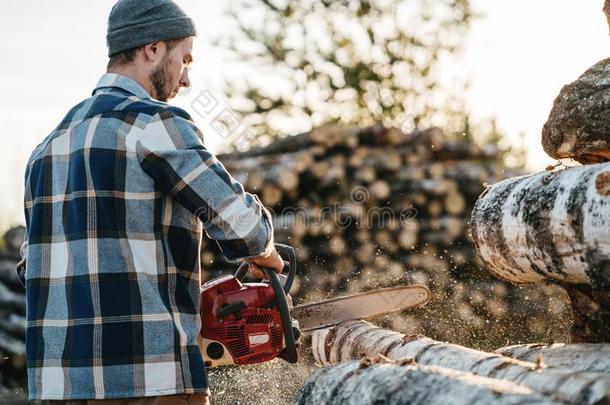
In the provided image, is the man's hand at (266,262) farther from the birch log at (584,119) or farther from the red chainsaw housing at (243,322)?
the birch log at (584,119)

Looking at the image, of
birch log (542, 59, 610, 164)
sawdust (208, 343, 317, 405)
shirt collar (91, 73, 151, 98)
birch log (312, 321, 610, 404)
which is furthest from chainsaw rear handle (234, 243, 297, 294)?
sawdust (208, 343, 317, 405)

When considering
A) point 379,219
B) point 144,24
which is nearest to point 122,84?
point 144,24

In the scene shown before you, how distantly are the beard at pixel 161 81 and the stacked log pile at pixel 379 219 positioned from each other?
3.94 metres

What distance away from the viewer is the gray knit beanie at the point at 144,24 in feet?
8.48

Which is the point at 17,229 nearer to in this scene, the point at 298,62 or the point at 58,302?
the point at 58,302

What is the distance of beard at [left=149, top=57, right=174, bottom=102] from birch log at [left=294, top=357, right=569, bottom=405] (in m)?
1.17

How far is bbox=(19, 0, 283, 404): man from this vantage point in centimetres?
233

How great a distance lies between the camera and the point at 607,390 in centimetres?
186

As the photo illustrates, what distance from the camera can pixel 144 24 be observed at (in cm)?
260

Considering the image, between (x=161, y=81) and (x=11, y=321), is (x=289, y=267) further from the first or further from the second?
(x=11, y=321)

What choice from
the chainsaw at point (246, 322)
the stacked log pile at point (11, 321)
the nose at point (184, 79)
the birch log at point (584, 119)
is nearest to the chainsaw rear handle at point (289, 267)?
the chainsaw at point (246, 322)

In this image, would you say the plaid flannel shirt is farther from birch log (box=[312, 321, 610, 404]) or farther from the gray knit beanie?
birch log (box=[312, 321, 610, 404])

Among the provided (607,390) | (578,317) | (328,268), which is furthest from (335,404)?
(328,268)

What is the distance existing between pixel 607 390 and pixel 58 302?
64.0 inches
